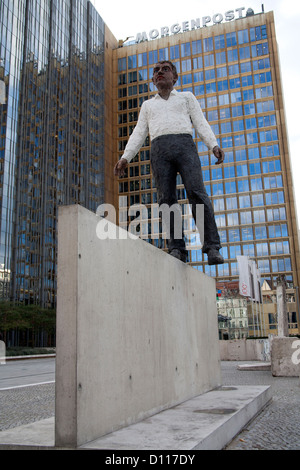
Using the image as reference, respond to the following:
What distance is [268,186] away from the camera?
59.1 m

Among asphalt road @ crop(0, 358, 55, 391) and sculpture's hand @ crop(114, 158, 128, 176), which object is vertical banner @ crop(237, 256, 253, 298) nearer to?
asphalt road @ crop(0, 358, 55, 391)

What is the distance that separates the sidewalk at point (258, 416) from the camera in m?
3.19

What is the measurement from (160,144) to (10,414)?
3722 millimetres

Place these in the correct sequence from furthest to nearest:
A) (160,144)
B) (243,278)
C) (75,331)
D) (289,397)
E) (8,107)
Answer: (8,107) → (243,278) → (289,397) → (160,144) → (75,331)

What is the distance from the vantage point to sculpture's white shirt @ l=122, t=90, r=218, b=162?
521 centimetres

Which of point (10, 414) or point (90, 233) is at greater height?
point (90, 233)

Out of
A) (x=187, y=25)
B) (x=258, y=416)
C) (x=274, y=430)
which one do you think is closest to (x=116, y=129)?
(x=187, y=25)

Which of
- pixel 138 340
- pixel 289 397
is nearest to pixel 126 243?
pixel 138 340

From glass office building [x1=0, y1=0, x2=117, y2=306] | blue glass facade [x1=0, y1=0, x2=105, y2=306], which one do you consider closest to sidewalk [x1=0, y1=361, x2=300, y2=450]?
blue glass facade [x1=0, y1=0, x2=105, y2=306]

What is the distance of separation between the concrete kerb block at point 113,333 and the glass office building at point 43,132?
40.6m

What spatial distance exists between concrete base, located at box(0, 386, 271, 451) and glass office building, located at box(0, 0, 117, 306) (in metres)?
41.1

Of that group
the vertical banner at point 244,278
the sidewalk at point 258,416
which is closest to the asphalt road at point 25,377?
the sidewalk at point 258,416

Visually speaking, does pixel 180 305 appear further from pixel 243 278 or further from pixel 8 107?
pixel 8 107

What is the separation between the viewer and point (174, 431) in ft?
9.03
